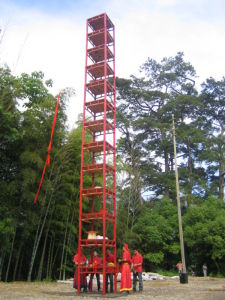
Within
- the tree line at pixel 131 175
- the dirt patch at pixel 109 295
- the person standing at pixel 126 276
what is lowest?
the dirt patch at pixel 109 295

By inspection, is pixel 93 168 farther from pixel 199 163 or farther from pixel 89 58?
pixel 199 163

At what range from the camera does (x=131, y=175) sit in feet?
67.8

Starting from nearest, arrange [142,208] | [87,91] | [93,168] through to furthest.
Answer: [93,168]
[87,91]
[142,208]

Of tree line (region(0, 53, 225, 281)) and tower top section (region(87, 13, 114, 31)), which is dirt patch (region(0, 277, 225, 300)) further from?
tower top section (region(87, 13, 114, 31))

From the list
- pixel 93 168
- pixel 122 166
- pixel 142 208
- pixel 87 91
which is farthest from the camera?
pixel 142 208

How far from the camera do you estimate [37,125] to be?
12016 mm

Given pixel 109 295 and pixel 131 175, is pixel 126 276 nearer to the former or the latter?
pixel 109 295

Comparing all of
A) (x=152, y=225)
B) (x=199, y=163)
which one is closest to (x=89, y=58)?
(x=152, y=225)

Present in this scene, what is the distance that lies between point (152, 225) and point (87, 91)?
12.0 m

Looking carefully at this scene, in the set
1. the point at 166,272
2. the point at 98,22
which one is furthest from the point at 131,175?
the point at 98,22

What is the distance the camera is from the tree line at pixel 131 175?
39.4 feet

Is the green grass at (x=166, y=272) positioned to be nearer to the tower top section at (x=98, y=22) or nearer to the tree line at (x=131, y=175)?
the tree line at (x=131, y=175)

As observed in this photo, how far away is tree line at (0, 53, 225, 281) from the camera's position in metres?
12.0

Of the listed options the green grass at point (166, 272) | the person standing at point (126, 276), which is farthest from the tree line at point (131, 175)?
the person standing at point (126, 276)
